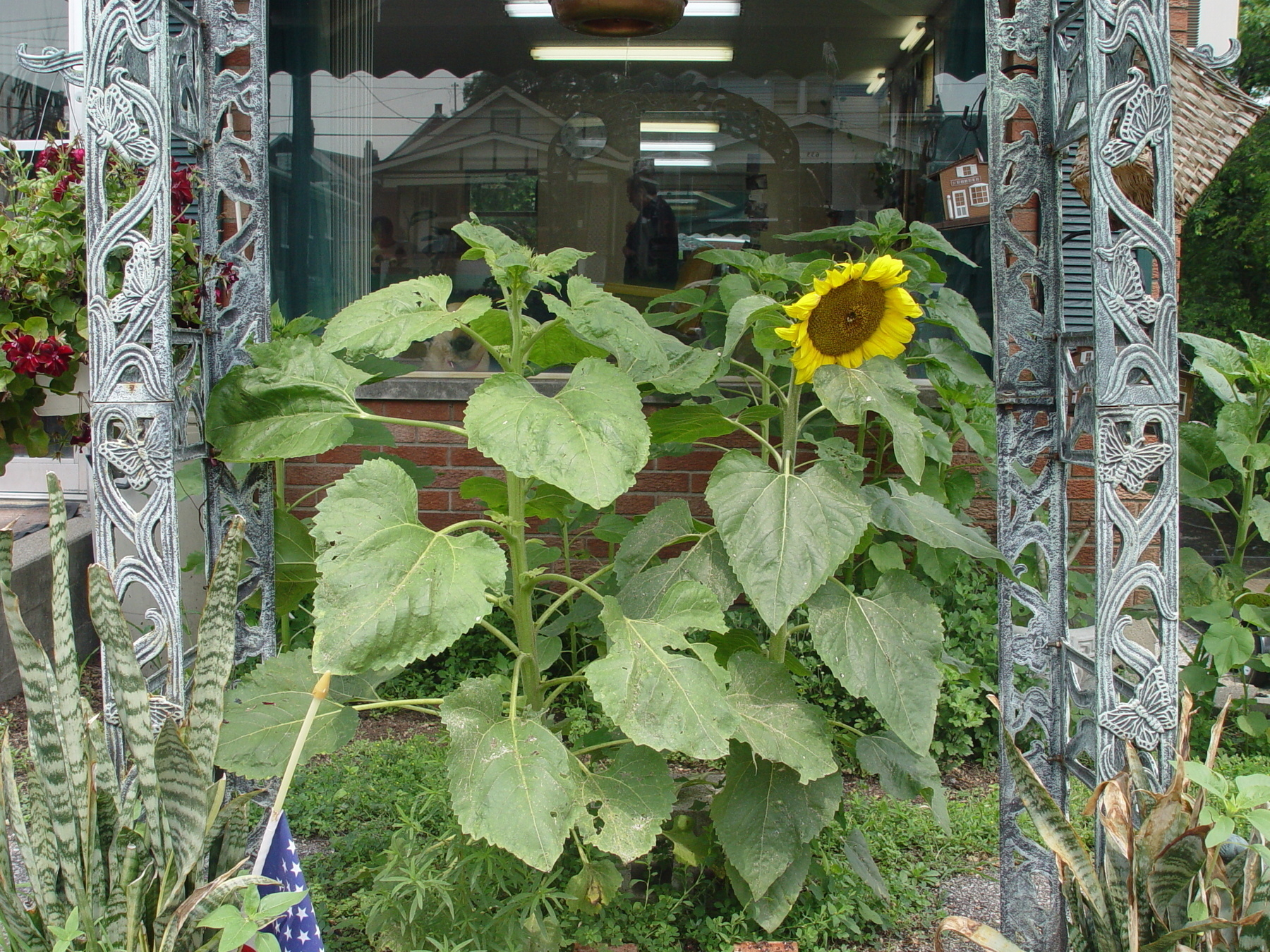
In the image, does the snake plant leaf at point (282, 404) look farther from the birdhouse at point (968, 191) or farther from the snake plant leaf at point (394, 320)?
the birdhouse at point (968, 191)

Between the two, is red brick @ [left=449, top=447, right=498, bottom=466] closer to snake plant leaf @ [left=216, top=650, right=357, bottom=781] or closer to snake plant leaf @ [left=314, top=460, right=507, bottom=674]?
snake plant leaf @ [left=216, top=650, right=357, bottom=781]

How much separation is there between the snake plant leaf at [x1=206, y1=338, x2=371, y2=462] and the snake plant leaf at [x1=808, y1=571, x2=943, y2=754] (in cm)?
115

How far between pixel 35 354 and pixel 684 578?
1621mm

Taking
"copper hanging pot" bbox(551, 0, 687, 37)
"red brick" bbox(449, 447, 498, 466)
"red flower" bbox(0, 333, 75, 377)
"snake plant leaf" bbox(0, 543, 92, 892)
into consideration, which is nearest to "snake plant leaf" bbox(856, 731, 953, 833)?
"snake plant leaf" bbox(0, 543, 92, 892)

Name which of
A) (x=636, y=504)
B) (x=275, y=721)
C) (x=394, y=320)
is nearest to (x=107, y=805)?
(x=275, y=721)

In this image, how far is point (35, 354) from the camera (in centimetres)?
252

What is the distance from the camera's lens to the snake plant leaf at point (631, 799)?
209cm

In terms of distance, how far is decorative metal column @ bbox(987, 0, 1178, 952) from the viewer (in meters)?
2.20

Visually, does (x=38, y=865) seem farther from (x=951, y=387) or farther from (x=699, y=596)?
(x=951, y=387)

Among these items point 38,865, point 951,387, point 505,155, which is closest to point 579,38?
point 505,155

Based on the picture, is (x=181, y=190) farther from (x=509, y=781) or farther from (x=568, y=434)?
(x=509, y=781)

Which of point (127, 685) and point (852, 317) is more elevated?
point (852, 317)

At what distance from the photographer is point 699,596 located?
7.14ft

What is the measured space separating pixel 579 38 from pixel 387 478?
3.83 metres
